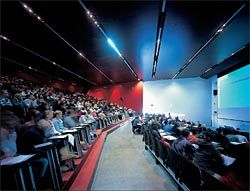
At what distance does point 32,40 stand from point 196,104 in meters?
15.8

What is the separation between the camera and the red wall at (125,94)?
24.8m

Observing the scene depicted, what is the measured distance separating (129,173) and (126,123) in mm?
13190

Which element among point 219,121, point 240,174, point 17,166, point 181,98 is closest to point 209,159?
point 240,174

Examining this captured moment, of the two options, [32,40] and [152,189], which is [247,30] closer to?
[152,189]

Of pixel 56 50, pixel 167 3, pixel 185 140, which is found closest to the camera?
pixel 185 140

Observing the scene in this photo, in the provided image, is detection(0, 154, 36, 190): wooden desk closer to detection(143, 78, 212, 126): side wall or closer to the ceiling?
the ceiling

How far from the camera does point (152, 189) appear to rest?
14.9 ft

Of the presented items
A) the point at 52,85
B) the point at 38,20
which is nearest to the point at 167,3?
the point at 38,20

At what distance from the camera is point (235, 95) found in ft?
44.5

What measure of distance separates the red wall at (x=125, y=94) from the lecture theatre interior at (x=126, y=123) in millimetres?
8094

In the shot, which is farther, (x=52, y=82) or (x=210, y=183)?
(x=52, y=82)

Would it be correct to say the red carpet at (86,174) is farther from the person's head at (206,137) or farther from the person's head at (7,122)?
the person's head at (206,137)

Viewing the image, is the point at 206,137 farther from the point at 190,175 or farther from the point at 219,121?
the point at 219,121

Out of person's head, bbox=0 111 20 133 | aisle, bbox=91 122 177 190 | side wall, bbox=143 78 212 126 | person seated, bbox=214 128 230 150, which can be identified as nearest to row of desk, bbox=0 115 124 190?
person's head, bbox=0 111 20 133
